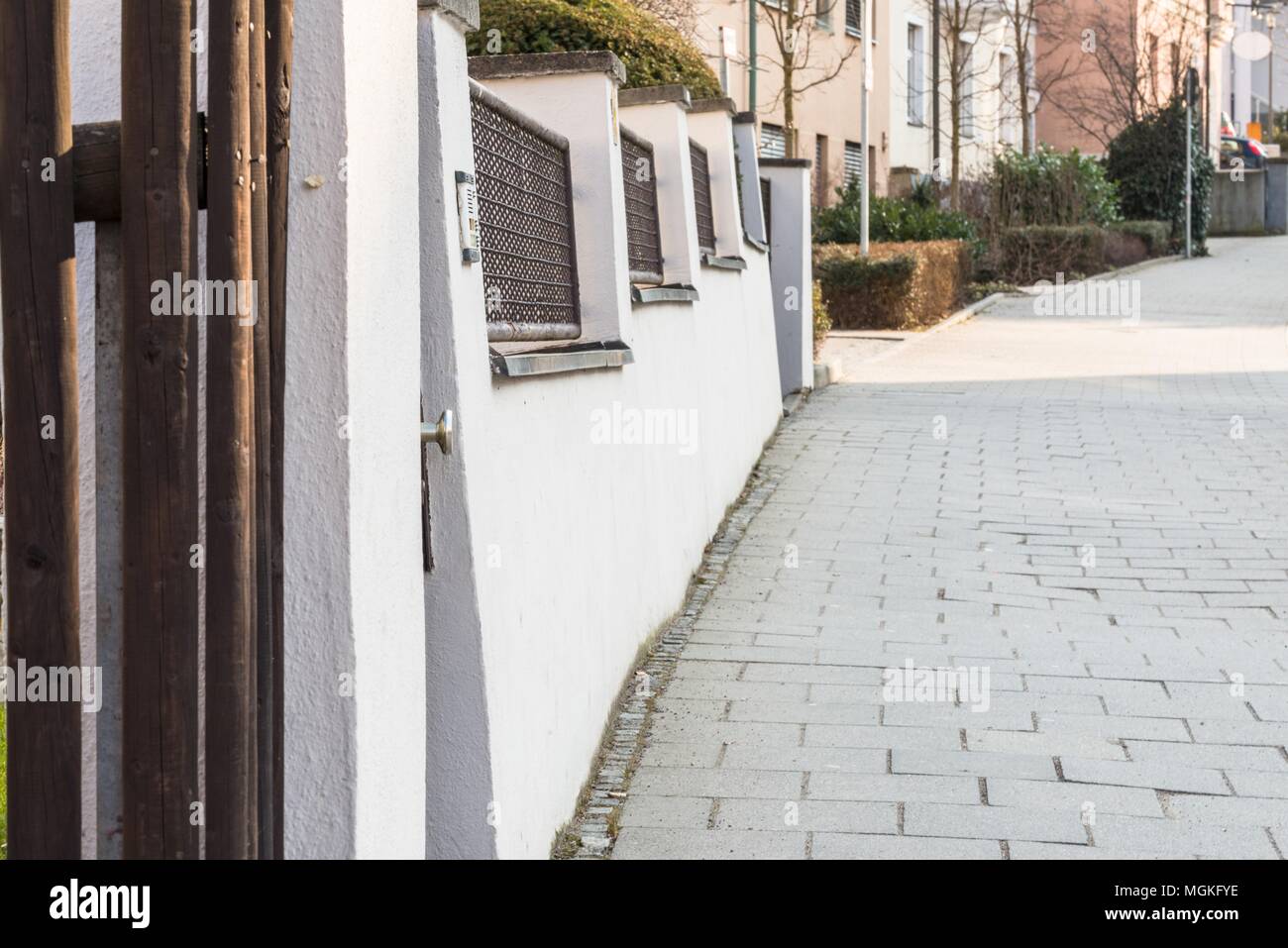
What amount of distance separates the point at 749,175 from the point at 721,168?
140cm

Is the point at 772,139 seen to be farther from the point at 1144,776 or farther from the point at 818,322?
the point at 1144,776

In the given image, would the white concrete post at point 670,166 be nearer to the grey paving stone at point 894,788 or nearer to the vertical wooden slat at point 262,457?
the grey paving stone at point 894,788

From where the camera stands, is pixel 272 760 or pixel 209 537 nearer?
pixel 209 537

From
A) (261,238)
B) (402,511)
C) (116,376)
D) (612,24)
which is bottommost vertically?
(402,511)

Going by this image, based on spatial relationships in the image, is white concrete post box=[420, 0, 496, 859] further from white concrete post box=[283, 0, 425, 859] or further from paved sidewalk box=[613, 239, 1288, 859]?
paved sidewalk box=[613, 239, 1288, 859]

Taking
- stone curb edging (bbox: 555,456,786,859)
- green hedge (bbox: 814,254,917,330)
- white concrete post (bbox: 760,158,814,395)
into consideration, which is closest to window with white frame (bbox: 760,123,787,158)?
green hedge (bbox: 814,254,917,330)

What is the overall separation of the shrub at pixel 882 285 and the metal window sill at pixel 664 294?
1046 centimetres

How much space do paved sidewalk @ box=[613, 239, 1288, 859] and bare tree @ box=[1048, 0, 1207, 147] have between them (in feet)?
81.0

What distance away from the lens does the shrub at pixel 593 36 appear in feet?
26.2

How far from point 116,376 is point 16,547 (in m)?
0.35

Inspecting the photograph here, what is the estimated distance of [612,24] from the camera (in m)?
8.79

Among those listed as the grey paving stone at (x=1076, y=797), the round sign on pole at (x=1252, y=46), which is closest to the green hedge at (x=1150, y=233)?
the grey paving stone at (x=1076, y=797)
